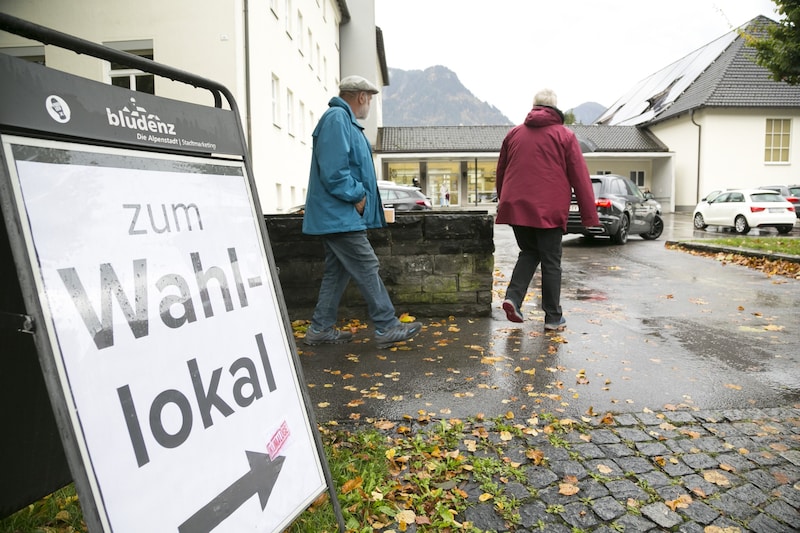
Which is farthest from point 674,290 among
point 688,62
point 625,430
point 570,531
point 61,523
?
point 688,62

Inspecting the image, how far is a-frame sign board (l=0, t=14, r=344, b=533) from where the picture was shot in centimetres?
141

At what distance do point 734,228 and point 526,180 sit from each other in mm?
20655

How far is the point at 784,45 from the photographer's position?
39.8 ft

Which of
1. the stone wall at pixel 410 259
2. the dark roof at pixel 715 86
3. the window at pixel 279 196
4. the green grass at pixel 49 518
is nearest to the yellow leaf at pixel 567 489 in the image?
the green grass at pixel 49 518

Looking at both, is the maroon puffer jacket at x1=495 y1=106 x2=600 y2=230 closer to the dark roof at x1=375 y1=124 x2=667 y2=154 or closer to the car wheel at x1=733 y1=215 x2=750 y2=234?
Result: the car wheel at x1=733 y1=215 x2=750 y2=234

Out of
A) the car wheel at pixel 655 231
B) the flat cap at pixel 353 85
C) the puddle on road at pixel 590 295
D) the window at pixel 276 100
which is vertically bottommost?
the car wheel at pixel 655 231

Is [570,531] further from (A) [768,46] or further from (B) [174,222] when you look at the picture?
(A) [768,46]

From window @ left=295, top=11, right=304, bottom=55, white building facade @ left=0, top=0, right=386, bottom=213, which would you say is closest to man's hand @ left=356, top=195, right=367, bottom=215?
white building facade @ left=0, top=0, right=386, bottom=213

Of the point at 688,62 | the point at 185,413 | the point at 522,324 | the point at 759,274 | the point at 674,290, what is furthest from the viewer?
the point at 688,62

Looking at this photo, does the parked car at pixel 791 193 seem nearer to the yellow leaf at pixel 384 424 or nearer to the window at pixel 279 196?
the window at pixel 279 196

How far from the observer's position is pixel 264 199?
55.2 feet

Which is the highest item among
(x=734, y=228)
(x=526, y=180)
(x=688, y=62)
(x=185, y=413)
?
(x=688, y=62)

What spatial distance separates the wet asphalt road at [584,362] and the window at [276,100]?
12.8m

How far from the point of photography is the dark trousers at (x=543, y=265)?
5.54 metres
